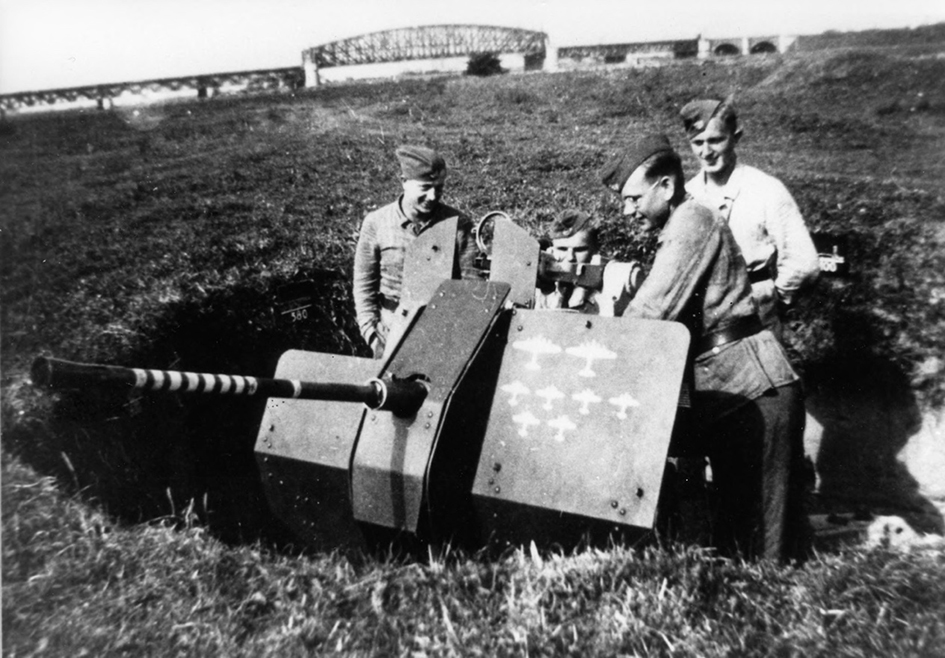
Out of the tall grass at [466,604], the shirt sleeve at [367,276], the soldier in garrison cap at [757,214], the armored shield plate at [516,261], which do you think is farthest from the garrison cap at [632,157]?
the shirt sleeve at [367,276]

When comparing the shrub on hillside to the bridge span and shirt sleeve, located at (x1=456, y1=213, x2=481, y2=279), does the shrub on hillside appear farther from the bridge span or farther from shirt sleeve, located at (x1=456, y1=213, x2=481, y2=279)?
shirt sleeve, located at (x1=456, y1=213, x2=481, y2=279)

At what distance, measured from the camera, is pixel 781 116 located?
385 inches

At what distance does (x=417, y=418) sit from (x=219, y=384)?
897 mm

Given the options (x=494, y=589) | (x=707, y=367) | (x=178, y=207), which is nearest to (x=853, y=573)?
(x=707, y=367)

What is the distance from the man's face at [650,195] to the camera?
3.80 metres

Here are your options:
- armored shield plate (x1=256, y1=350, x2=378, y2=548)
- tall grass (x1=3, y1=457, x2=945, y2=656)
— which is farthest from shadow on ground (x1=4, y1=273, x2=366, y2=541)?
tall grass (x1=3, y1=457, x2=945, y2=656)

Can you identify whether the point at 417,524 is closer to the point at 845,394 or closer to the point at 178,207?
the point at 845,394

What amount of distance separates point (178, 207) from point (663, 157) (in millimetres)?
5365

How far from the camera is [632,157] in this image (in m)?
3.79

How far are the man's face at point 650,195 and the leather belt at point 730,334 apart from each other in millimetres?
548

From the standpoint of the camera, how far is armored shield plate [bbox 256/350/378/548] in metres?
4.13

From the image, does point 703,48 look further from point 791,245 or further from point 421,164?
point 791,245

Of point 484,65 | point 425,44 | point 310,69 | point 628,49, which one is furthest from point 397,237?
point 628,49

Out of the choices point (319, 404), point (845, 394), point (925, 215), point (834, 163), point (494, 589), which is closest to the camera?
point (494, 589)
